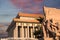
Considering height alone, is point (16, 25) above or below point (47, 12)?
Result: below

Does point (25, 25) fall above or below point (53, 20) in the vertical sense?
below

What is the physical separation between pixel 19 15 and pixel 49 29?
73.8ft

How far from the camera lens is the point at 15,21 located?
40.5 metres

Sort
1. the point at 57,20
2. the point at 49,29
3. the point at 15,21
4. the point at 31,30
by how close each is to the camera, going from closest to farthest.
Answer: the point at 49,29 → the point at 57,20 → the point at 15,21 → the point at 31,30

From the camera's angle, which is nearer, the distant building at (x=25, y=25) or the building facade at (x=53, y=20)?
the building facade at (x=53, y=20)

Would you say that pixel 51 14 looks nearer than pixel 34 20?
Yes

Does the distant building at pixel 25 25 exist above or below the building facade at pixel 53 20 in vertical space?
below

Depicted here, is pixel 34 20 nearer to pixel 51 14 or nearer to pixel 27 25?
pixel 27 25

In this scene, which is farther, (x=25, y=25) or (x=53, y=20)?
(x=25, y=25)

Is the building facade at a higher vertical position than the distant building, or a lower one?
higher

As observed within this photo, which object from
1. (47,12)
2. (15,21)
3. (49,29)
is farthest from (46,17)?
(15,21)

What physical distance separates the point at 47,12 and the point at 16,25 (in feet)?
62.0

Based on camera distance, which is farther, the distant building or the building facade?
the distant building

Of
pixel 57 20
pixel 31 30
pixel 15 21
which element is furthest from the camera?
pixel 31 30
